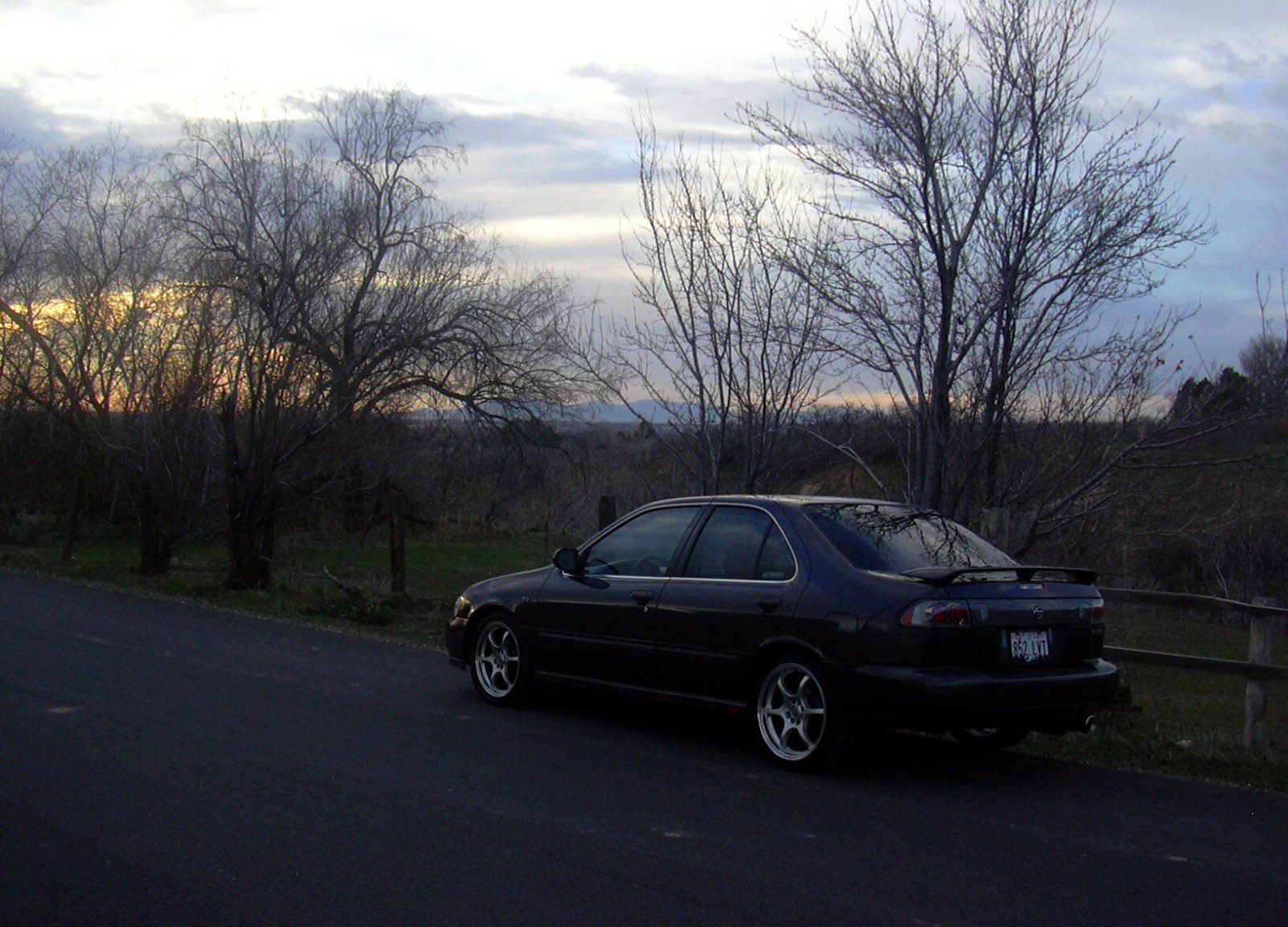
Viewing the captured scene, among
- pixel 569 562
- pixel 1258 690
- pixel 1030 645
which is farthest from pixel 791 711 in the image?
pixel 1258 690

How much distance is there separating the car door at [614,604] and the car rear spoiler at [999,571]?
1.83 metres

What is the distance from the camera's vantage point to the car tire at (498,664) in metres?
9.09

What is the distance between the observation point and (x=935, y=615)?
6754mm

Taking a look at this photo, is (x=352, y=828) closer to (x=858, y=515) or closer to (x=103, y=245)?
(x=858, y=515)

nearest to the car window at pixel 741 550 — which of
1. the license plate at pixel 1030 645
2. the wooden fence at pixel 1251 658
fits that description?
the license plate at pixel 1030 645

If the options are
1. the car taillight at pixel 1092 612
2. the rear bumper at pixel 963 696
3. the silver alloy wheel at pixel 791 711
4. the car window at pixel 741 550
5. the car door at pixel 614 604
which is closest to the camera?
the rear bumper at pixel 963 696

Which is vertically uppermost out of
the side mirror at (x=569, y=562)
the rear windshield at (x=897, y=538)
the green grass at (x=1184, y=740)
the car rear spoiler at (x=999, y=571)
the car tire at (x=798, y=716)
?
the rear windshield at (x=897, y=538)

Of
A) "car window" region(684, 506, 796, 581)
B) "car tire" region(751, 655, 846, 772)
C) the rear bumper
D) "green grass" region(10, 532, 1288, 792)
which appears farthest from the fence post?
"car window" region(684, 506, 796, 581)

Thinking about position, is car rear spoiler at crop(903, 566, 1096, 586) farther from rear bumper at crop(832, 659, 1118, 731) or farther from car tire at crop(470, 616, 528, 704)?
car tire at crop(470, 616, 528, 704)

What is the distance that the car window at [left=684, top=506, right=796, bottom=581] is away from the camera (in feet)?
25.0

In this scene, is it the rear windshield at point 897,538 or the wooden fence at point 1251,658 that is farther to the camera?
the wooden fence at point 1251,658

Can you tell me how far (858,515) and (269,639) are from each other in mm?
7615

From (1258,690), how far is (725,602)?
3.49 metres

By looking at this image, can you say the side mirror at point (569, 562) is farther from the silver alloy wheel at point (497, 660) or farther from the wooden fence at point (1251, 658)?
the wooden fence at point (1251, 658)
